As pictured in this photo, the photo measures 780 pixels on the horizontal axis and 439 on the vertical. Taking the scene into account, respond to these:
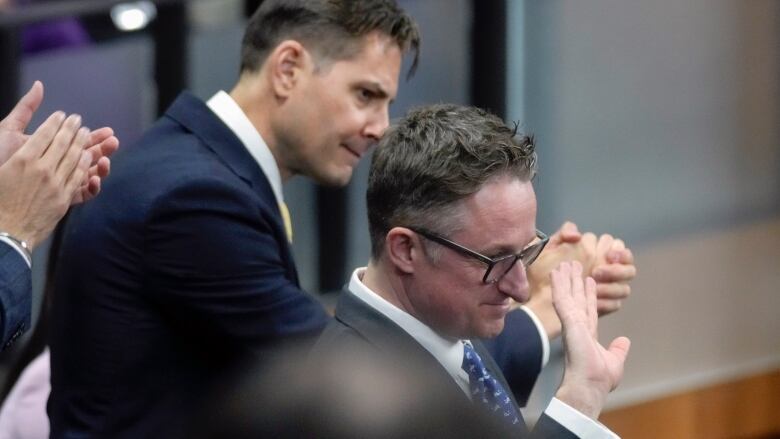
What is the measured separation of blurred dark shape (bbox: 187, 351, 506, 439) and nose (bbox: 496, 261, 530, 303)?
16 centimetres

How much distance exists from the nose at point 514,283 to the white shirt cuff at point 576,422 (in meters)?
0.18

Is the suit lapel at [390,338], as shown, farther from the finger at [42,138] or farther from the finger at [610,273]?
the finger at [610,273]

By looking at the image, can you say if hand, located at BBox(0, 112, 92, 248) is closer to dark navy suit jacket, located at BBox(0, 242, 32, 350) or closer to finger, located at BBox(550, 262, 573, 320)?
dark navy suit jacket, located at BBox(0, 242, 32, 350)

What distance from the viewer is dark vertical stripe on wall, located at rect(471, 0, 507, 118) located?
15.0 ft

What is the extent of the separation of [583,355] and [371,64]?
1.05m

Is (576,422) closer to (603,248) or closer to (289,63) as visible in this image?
(603,248)

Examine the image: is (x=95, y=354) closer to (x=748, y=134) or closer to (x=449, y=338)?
(x=449, y=338)

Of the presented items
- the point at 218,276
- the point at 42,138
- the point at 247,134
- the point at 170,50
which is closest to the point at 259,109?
the point at 247,134

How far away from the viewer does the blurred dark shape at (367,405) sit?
206 centimetres

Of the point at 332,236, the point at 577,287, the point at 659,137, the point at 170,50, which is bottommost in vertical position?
the point at 332,236

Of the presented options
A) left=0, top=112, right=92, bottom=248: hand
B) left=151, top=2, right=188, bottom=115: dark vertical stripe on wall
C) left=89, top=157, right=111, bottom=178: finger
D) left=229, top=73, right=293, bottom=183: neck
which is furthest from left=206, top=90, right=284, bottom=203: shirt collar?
left=151, top=2, right=188, bottom=115: dark vertical stripe on wall

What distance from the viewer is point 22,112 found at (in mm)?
2367

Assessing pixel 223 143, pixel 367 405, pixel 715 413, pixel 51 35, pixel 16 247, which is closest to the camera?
pixel 367 405

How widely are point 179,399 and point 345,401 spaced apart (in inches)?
25.9
